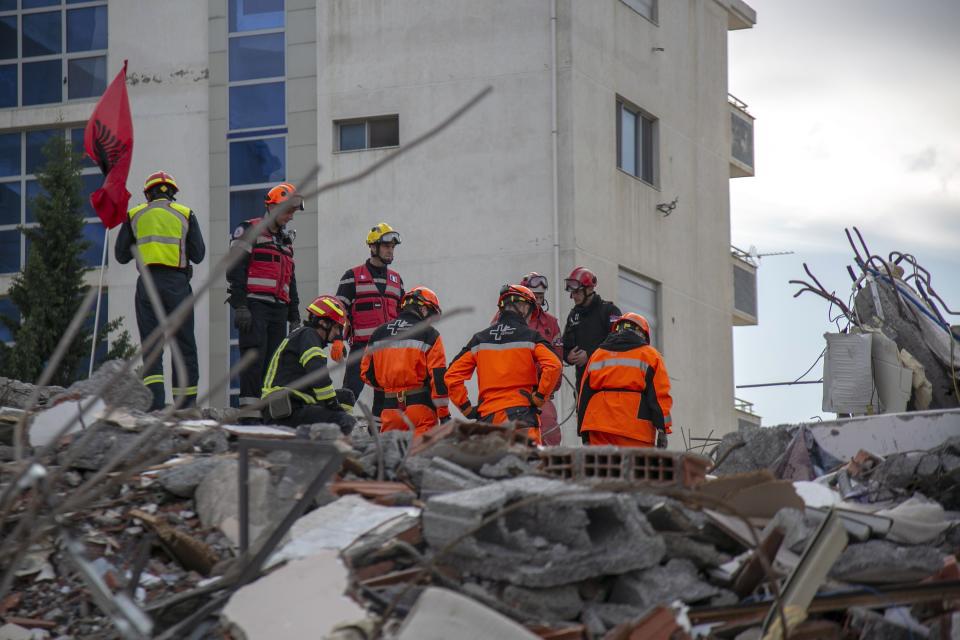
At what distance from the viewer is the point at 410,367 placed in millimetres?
12234

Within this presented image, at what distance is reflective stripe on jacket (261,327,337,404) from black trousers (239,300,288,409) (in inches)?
75.6

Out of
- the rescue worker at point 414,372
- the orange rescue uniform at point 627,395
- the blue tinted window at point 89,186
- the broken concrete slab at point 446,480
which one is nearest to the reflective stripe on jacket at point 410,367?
the rescue worker at point 414,372

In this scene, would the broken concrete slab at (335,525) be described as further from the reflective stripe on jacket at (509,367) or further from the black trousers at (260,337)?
the black trousers at (260,337)

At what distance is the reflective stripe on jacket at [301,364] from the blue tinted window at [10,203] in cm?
1781

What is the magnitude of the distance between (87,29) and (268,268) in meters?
15.8

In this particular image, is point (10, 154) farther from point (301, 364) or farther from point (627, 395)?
point (627, 395)

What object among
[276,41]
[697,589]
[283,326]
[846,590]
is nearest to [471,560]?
[697,589]

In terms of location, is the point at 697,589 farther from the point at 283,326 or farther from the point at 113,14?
the point at 113,14

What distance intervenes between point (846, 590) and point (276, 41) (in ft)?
70.7

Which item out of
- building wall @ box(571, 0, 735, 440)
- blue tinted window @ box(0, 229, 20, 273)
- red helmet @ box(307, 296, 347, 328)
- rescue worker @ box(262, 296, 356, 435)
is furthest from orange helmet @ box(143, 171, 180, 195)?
blue tinted window @ box(0, 229, 20, 273)

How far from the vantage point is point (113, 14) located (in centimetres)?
2742

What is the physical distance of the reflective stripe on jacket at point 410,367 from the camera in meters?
12.2

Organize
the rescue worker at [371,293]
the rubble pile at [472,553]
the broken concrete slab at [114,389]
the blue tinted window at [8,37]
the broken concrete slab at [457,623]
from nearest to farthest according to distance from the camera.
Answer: the broken concrete slab at [457,623]
the rubble pile at [472,553]
the broken concrete slab at [114,389]
the rescue worker at [371,293]
the blue tinted window at [8,37]

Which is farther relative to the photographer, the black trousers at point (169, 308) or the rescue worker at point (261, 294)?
the rescue worker at point (261, 294)
